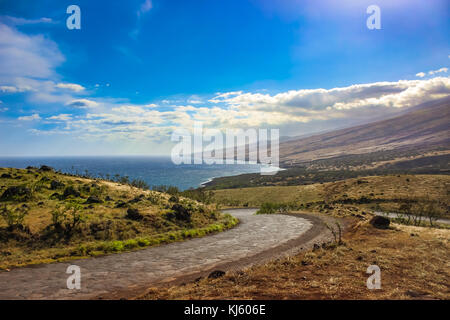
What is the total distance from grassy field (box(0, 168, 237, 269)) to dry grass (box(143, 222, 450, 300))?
9.01m

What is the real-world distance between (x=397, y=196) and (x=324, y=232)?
46.6m

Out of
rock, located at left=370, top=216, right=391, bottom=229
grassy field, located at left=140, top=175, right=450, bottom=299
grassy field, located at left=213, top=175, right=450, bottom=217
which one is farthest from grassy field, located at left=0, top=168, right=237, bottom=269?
grassy field, located at left=213, top=175, right=450, bottom=217

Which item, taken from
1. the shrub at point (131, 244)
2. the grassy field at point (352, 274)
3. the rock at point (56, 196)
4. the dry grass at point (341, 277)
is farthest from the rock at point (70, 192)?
the dry grass at point (341, 277)

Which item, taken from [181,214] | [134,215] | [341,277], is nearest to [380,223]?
[341,277]

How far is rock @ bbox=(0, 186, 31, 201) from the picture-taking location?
21750 mm

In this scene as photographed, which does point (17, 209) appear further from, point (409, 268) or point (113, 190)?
point (409, 268)

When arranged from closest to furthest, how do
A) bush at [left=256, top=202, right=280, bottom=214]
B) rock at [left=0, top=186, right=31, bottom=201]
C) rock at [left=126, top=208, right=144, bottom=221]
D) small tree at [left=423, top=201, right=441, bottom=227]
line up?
1. rock at [left=126, top=208, right=144, bottom=221]
2. rock at [left=0, top=186, right=31, bottom=201]
3. small tree at [left=423, top=201, right=441, bottom=227]
4. bush at [left=256, top=202, right=280, bottom=214]

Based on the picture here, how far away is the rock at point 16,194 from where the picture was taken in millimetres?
21750

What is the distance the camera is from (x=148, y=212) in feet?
74.2

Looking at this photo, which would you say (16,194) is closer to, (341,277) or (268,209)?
(341,277)

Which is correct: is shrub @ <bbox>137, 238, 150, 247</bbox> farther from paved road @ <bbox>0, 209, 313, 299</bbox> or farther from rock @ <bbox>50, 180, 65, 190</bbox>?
rock @ <bbox>50, 180, 65, 190</bbox>

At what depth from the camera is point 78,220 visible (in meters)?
18.3

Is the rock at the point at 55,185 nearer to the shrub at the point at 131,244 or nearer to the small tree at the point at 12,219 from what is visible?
the small tree at the point at 12,219
